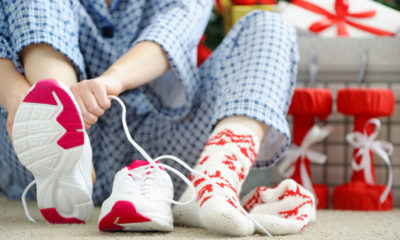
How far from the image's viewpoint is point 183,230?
0.67 metres

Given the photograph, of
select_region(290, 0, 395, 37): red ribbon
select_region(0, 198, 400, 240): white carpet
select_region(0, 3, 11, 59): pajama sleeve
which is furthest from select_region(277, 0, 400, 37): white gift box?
select_region(0, 3, 11, 59): pajama sleeve

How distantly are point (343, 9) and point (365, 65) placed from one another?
0.53ft

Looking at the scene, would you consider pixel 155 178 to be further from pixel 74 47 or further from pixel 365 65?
pixel 365 65

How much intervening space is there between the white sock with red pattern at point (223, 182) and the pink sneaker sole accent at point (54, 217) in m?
0.14

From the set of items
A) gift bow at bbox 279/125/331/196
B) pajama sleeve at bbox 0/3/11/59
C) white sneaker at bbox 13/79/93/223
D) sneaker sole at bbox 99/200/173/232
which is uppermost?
pajama sleeve at bbox 0/3/11/59

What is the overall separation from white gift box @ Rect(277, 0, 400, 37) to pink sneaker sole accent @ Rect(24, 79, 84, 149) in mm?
710

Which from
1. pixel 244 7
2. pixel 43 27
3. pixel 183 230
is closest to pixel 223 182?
pixel 183 230

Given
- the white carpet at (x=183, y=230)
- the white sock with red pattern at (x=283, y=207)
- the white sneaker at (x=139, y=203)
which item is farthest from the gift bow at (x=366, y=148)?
the white sneaker at (x=139, y=203)

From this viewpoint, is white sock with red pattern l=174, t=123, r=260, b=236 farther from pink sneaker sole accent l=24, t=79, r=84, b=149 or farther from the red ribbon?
the red ribbon

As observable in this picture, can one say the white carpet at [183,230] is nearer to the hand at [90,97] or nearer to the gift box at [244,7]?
the hand at [90,97]

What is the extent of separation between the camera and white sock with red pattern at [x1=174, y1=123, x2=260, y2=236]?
0.59 meters

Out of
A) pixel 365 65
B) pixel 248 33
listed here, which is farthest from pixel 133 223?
pixel 365 65

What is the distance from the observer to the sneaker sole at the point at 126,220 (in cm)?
59

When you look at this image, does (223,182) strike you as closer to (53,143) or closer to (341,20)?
(53,143)
